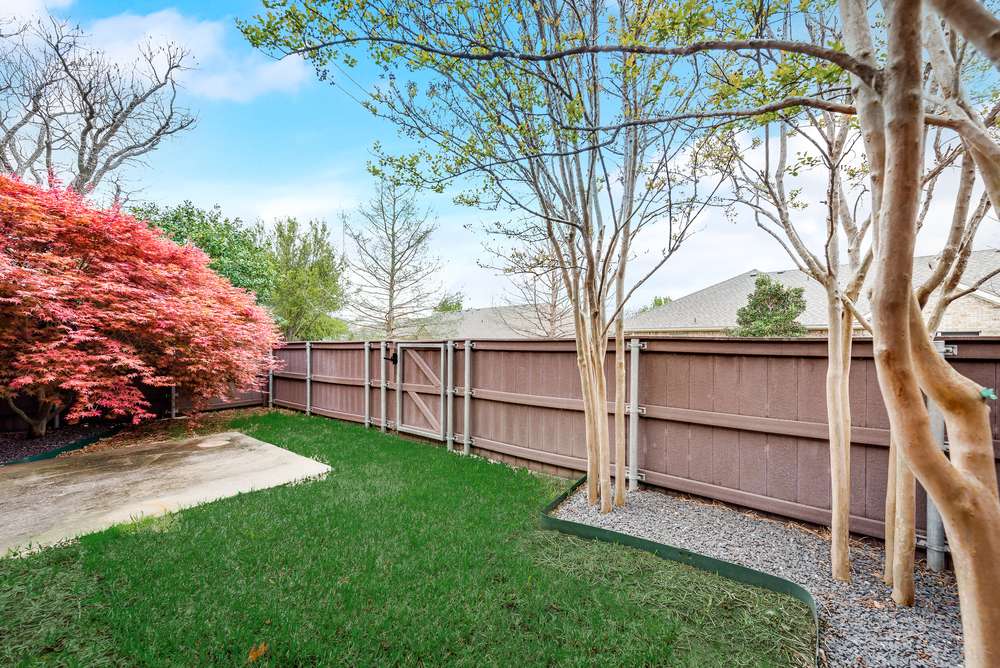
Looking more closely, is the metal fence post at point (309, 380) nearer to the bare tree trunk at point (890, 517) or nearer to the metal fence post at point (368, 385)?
the metal fence post at point (368, 385)

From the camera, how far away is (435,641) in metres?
1.66

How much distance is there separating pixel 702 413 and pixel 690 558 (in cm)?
113

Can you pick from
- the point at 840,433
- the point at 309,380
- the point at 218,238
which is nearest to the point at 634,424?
the point at 840,433

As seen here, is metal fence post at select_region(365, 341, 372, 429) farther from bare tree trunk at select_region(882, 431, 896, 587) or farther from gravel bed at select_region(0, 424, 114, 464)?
bare tree trunk at select_region(882, 431, 896, 587)

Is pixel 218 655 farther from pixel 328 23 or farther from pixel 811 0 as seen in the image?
pixel 811 0

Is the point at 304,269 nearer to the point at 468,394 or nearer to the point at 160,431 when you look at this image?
the point at 160,431

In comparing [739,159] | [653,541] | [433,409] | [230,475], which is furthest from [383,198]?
[653,541]

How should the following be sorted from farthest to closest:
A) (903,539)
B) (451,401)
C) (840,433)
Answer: (451,401) < (840,433) < (903,539)

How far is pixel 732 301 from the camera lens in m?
12.0

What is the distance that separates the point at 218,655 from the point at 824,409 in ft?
11.5

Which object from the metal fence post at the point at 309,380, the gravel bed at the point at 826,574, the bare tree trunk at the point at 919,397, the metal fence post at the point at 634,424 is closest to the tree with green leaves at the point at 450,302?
the metal fence post at the point at 309,380

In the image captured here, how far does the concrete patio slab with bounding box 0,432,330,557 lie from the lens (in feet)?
9.04

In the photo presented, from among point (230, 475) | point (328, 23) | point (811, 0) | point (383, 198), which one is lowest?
point (230, 475)

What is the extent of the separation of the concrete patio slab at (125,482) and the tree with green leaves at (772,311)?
32.9ft
